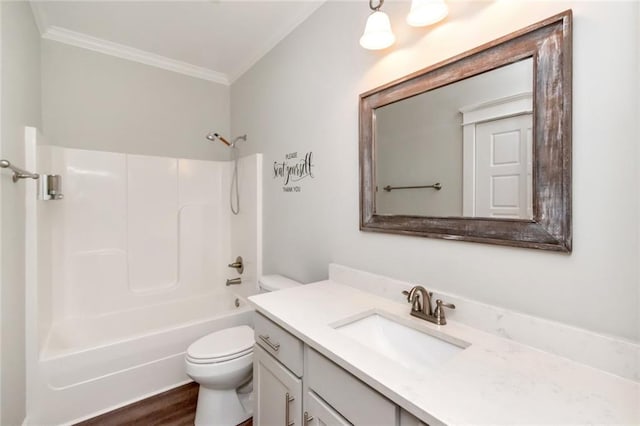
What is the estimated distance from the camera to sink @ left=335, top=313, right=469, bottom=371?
103cm

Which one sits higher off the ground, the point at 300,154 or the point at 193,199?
the point at 300,154

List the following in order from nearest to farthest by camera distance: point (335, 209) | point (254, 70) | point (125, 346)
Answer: point (335, 209) → point (125, 346) → point (254, 70)

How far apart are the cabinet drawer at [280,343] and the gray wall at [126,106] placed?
207 cm

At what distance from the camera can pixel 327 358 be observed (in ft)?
3.06

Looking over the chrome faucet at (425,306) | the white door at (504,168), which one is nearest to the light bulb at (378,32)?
the white door at (504,168)

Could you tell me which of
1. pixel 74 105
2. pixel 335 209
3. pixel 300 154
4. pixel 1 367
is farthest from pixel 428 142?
pixel 74 105

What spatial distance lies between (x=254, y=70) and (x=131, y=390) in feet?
8.41

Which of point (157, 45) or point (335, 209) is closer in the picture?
point (335, 209)

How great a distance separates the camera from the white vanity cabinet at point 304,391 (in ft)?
2.56

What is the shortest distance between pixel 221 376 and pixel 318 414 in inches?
35.0

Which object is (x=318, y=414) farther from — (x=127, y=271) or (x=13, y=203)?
(x=127, y=271)

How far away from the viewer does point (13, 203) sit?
1467 millimetres

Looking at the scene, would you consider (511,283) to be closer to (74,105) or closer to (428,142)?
(428,142)

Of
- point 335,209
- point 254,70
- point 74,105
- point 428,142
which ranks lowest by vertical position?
point 335,209
